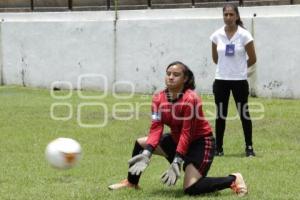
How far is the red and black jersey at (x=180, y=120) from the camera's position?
6.41m

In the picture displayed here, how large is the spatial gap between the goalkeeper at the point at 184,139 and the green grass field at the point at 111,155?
151 mm

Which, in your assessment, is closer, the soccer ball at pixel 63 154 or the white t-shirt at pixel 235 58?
the soccer ball at pixel 63 154

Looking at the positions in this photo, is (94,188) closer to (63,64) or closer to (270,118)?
(270,118)

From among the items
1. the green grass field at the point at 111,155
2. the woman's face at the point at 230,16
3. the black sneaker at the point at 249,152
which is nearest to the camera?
the green grass field at the point at 111,155

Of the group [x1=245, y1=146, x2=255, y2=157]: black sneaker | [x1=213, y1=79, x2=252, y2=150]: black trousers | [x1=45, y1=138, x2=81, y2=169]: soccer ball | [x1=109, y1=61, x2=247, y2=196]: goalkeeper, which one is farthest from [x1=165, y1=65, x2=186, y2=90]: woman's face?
[x1=245, y1=146, x2=255, y2=157]: black sneaker

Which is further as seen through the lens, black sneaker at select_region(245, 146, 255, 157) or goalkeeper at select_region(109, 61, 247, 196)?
black sneaker at select_region(245, 146, 255, 157)

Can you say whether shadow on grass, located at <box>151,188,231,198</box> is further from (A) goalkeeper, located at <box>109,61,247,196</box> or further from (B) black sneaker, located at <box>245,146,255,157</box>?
(B) black sneaker, located at <box>245,146,255,157</box>

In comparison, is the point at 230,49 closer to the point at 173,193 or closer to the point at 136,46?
the point at 173,193

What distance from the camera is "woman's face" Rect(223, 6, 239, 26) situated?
8.55 metres

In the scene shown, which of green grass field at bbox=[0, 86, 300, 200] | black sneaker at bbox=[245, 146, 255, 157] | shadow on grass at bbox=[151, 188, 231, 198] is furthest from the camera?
black sneaker at bbox=[245, 146, 255, 157]

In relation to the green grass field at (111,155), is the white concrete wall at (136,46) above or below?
above

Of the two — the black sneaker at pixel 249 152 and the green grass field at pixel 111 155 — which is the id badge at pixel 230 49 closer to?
the black sneaker at pixel 249 152

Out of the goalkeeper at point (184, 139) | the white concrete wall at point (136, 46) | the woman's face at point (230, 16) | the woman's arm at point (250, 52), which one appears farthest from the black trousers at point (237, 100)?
the white concrete wall at point (136, 46)

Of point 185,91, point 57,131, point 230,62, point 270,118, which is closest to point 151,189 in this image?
point 185,91
